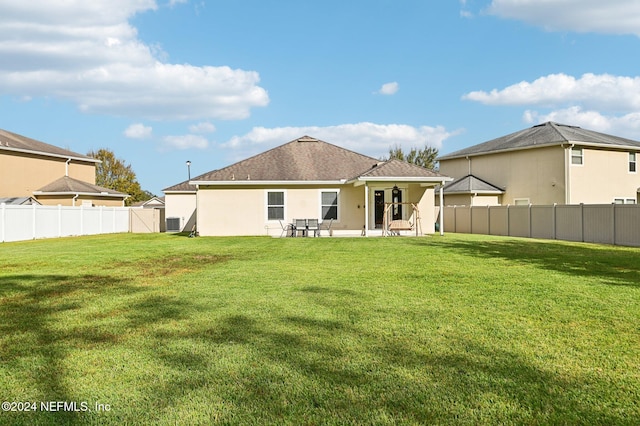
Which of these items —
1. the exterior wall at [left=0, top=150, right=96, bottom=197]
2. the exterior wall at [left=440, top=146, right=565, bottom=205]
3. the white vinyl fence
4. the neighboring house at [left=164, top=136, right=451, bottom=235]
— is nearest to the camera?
the white vinyl fence

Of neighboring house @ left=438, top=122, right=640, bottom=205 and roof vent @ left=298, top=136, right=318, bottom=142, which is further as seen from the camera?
roof vent @ left=298, top=136, right=318, bottom=142

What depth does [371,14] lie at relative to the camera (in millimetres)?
20922

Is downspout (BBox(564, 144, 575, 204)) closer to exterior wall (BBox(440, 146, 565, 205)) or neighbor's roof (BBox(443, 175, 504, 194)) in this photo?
exterior wall (BBox(440, 146, 565, 205))

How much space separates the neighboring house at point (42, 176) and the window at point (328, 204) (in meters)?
17.1

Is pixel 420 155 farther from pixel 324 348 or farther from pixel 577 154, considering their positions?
pixel 324 348

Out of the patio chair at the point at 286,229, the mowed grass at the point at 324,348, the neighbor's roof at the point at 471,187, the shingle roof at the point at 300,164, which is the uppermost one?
the shingle roof at the point at 300,164

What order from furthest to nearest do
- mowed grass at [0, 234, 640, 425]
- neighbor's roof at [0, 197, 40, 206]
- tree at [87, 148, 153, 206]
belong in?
tree at [87, 148, 153, 206]
neighbor's roof at [0, 197, 40, 206]
mowed grass at [0, 234, 640, 425]

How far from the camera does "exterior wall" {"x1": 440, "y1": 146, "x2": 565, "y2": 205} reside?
Result: 2598 centimetres

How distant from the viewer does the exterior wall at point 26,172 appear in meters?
28.3

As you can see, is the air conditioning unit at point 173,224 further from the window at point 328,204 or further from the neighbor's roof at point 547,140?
the neighbor's roof at point 547,140

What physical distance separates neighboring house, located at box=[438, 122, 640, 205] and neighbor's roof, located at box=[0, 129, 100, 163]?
86.7 ft

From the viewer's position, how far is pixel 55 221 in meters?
23.4

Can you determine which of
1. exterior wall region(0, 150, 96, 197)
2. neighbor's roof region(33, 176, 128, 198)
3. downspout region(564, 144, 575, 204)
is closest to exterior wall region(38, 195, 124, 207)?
neighbor's roof region(33, 176, 128, 198)

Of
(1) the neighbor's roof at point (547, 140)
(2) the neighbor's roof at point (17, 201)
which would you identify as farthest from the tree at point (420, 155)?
(2) the neighbor's roof at point (17, 201)
